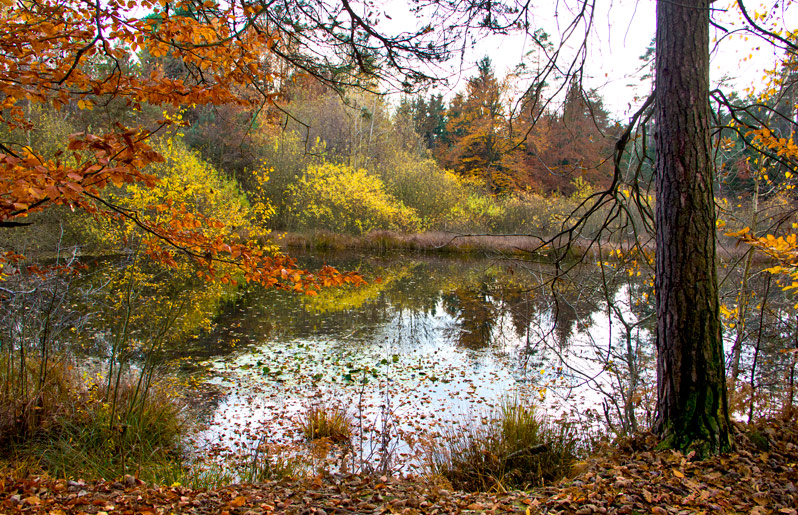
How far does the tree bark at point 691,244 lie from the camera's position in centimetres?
284

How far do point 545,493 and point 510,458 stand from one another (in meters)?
1.03

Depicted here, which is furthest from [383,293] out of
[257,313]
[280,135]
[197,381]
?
[280,135]

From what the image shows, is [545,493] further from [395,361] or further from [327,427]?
[395,361]

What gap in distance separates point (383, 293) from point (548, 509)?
9565 mm

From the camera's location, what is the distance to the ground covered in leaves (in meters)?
2.30

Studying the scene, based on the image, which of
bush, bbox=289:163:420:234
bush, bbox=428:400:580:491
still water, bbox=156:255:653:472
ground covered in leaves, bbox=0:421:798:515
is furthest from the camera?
bush, bbox=289:163:420:234

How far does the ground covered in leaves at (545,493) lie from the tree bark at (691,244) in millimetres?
243

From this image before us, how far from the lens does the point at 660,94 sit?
2951mm

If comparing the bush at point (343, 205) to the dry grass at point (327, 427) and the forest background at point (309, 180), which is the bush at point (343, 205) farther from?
the dry grass at point (327, 427)

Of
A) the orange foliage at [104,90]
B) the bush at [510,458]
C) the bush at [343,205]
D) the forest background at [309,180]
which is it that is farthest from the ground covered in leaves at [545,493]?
the bush at [343,205]

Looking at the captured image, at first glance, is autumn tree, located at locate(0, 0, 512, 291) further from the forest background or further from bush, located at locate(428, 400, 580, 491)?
bush, located at locate(428, 400, 580, 491)

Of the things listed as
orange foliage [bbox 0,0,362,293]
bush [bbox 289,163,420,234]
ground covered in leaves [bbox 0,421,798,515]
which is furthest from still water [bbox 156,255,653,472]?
bush [bbox 289,163,420,234]

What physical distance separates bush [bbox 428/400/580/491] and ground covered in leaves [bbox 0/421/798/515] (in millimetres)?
616

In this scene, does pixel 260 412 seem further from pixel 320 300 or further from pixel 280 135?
pixel 280 135
